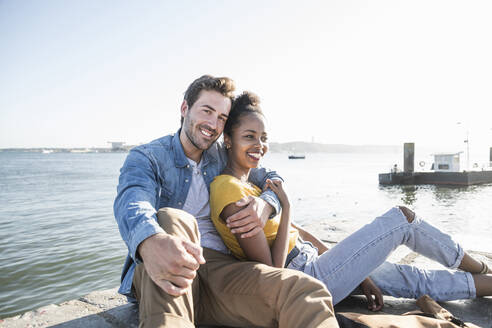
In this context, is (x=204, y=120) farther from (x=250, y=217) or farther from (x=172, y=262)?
(x=172, y=262)

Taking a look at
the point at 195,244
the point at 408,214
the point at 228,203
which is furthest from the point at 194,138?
the point at 408,214

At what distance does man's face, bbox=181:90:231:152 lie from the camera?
243cm

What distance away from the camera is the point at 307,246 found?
2488 mm

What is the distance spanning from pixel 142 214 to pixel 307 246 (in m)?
1.44

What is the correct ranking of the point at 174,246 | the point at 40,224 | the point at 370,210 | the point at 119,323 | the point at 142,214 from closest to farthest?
1. the point at 174,246
2. the point at 142,214
3. the point at 119,323
4. the point at 40,224
5. the point at 370,210

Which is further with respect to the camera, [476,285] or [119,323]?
[476,285]

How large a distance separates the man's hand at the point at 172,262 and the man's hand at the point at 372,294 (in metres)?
1.59

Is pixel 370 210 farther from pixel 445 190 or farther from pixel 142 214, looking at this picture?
pixel 142 214

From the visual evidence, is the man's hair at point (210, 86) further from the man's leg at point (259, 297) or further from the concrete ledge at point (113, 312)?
the concrete ledge at point (113, 312)

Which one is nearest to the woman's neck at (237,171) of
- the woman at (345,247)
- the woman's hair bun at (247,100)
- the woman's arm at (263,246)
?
the woman at (345,247)

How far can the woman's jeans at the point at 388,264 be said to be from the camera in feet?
7.07

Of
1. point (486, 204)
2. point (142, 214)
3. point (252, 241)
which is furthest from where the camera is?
point (486, 204)

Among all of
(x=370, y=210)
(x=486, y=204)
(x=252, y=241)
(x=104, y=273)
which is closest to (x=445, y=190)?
(x=486, y=204)

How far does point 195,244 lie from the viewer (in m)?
1.41
